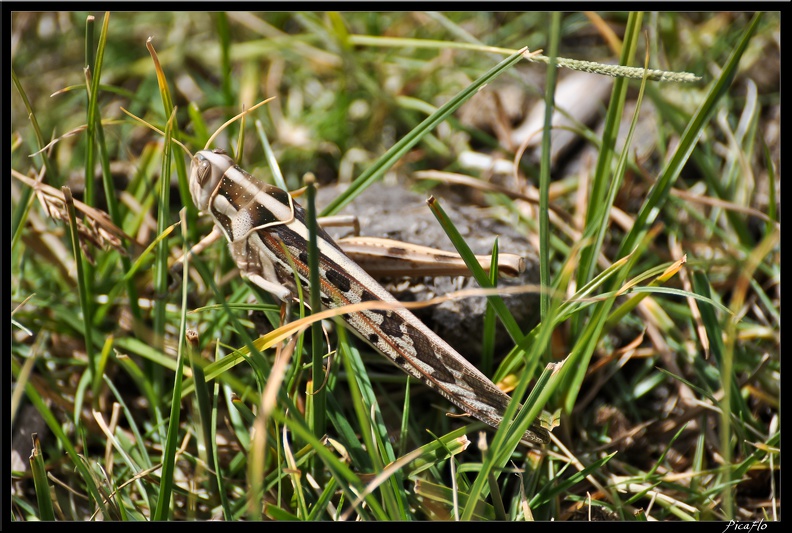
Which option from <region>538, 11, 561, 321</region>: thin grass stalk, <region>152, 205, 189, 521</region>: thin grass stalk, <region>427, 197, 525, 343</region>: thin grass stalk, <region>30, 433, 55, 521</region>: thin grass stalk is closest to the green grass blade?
<region>538, 11, 561, 321</region>: thin grass stalk

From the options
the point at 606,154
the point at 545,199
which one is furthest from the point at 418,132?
the point at 606,154

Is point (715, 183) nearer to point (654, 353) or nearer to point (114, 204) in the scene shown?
point (654, 353)

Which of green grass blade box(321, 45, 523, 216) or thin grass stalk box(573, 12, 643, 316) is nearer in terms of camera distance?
green grass blade box(321, 45, 523, 216)

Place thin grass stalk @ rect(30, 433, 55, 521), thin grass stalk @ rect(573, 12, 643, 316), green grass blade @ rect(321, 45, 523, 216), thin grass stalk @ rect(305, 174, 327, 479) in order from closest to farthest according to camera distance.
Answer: thin grass stalk @ rect(305, 174, 327, 479) → thin grass stalk @ rect(30, 433, 55, 521) → green grass blade @ rect(321, 45, 523, 216) → thin grass stalk @ rect(573, 12, 643, 316)

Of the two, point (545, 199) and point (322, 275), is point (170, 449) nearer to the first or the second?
point (322, 275)

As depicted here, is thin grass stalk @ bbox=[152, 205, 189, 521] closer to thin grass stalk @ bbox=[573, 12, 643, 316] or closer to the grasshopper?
the grasshopper

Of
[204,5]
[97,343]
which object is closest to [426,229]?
[97,343]

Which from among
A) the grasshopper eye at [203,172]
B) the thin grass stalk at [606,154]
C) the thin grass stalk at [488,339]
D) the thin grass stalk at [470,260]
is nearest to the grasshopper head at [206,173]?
the grasshopper eye at [203,172]

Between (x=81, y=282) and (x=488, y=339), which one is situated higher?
(x=81, y=282)
